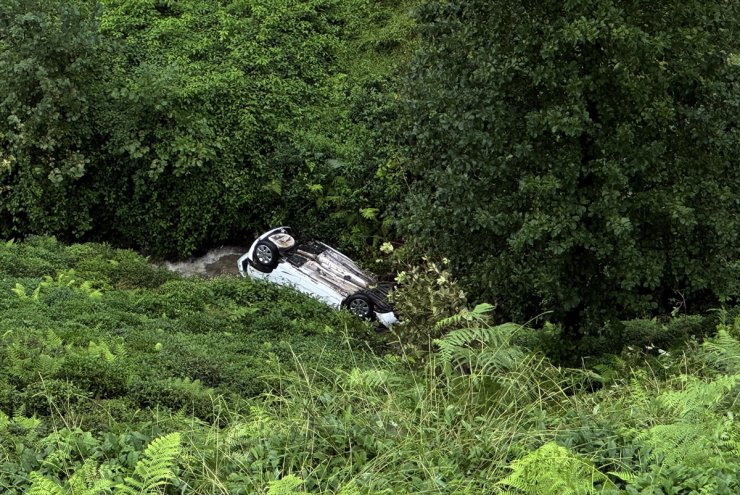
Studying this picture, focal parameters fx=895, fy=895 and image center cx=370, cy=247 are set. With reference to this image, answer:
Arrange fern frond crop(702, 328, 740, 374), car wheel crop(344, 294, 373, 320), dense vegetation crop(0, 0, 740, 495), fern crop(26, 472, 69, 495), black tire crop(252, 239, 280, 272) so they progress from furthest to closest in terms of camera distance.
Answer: black tire crop(252, 239, 280, 272)
car wheel crop(344, 294, 373, 320)
fern frond crop(702, 328, 740, 374)
dense vegetation crop(0, 0, 740, 495)
fern crop(26, 472, 69, 495)

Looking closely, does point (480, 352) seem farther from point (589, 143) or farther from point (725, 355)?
point (589, 143)

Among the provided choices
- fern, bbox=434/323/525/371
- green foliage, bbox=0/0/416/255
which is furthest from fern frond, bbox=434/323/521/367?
green foliage, bbox=0/0/416/255

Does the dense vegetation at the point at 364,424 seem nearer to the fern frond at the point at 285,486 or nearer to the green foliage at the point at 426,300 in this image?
the fern frond at the point at 285,486

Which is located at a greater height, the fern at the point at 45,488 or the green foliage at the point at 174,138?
the fern at the point at 45,488

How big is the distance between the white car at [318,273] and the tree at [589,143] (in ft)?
15.6

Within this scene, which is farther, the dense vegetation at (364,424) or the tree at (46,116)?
the tree at (46,116)

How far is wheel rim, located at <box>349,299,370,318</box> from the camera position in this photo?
47.0 ft

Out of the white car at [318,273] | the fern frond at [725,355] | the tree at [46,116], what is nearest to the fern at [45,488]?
the fern frond at [725,355]

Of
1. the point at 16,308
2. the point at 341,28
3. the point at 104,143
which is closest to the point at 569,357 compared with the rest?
the point at 16,308

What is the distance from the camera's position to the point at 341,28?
2078 cm

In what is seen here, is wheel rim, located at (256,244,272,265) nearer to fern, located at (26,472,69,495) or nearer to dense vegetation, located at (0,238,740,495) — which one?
dense vegetation, located at (0,238,740,495)

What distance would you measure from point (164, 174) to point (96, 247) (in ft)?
6.81

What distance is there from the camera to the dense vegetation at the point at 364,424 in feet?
15.5

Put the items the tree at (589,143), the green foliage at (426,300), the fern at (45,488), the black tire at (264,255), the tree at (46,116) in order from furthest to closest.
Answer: the tree at (46,116)
the black tire at (264,255)
the green foliage at (426,300)
the tree at (589,143)
the fern at (45,488)
